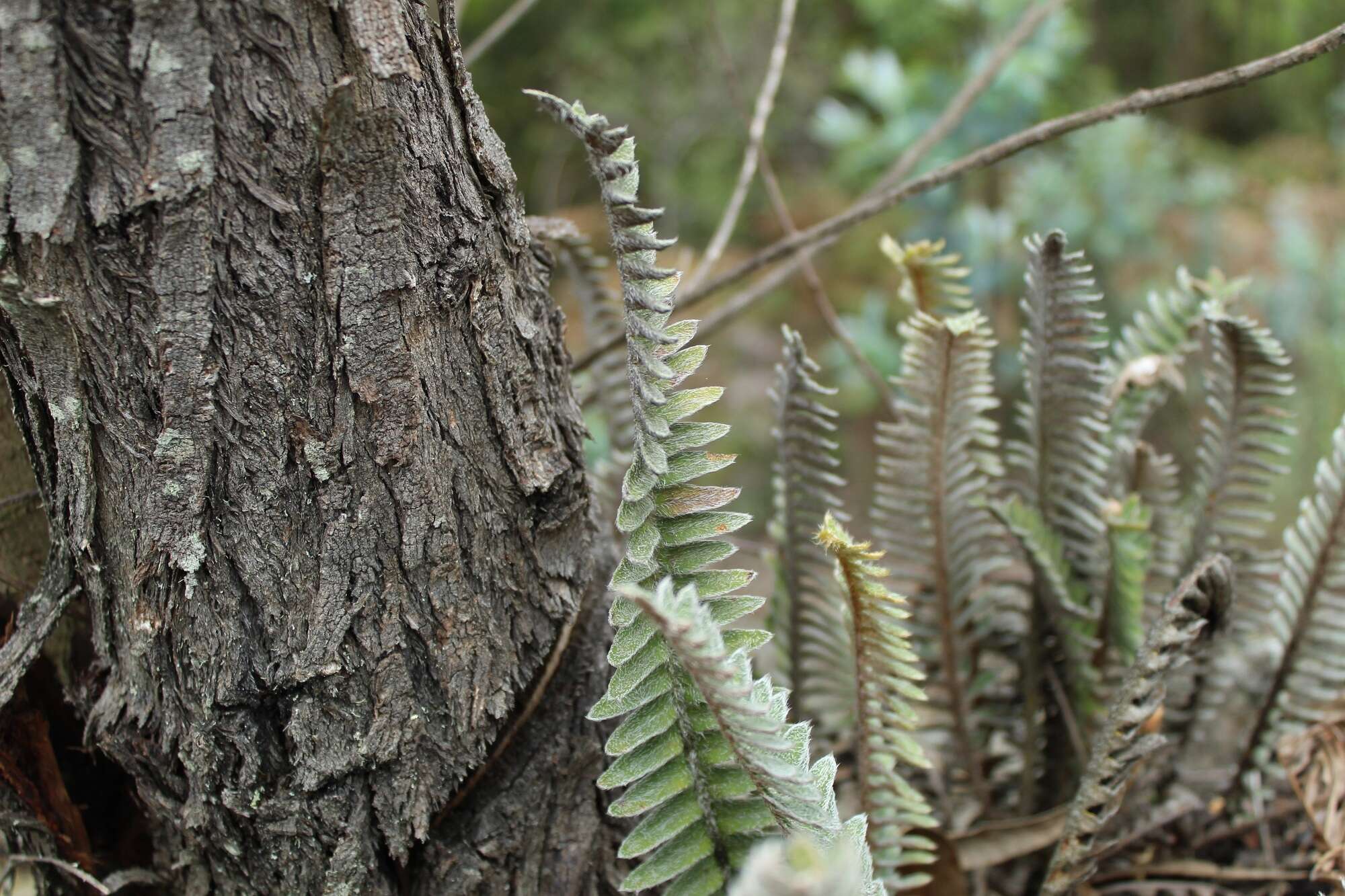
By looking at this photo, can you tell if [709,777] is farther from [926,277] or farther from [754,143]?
[754,143]

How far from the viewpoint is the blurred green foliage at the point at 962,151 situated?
290 cm

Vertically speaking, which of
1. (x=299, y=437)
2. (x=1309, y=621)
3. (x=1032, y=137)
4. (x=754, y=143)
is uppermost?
(x=754, y=143)

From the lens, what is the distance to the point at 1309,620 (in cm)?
94

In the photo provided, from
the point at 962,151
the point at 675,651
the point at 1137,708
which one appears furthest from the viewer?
the point at 962,151

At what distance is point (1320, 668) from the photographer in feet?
3.17

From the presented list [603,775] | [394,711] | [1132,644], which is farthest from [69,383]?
[1132,644]

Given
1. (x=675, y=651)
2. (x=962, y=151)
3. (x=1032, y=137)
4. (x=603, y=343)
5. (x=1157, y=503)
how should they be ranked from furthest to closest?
(x=962, y=151) < (x=603, y=343) < (x=1157, y=503) < (x=1032, y=137) < (x=675, y=651)

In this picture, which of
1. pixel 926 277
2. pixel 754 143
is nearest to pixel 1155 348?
pixel 926 277

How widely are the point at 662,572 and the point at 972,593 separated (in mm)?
481

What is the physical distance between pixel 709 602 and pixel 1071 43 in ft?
8.55

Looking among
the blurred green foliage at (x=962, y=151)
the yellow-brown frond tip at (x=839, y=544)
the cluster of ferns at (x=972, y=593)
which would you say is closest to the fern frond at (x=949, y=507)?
the cluster of ferns at (x=972, y=593)

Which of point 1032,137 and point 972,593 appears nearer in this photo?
point 1032,137

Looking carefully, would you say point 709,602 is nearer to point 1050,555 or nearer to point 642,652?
point 642,652

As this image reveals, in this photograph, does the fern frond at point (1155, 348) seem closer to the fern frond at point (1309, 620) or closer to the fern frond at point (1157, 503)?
the fern frond at point (1157, 503)
